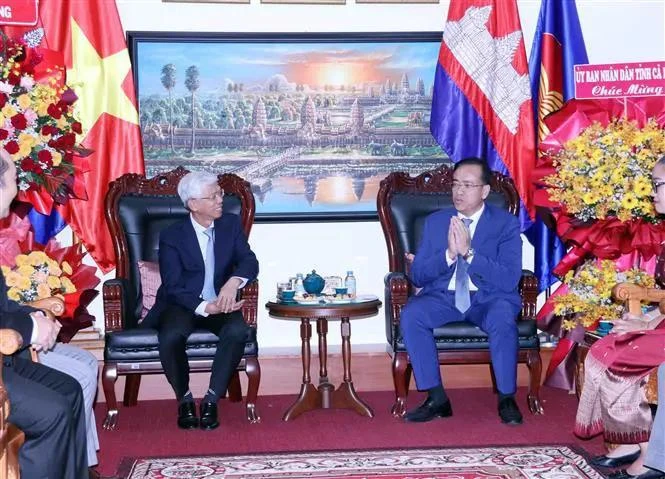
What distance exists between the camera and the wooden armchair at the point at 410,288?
17.0 ft

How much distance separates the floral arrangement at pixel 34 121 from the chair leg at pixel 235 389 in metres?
1.59

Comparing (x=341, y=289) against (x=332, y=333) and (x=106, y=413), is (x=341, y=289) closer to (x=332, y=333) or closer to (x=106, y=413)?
(x=332, y=333)

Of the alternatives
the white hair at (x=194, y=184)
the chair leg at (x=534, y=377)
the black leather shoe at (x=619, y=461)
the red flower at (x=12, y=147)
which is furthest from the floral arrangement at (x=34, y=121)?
the black leather shoe at (x=619, y=461)

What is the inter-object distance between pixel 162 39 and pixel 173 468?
276 centimetres

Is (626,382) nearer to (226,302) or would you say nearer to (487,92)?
(226,302)

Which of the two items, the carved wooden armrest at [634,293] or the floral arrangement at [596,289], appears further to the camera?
the floral arrangement at [596,289]

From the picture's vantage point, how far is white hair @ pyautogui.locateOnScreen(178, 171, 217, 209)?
208 inches

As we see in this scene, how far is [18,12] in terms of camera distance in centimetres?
485

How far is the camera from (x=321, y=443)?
4711 mm

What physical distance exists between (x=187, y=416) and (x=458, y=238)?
1.63 m

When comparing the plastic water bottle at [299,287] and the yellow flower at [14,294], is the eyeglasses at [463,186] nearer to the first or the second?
the plastic water bottle at [299,287]

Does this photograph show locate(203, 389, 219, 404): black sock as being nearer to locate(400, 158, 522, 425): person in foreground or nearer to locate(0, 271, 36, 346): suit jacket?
locate(400, 158, 522, 425): person in foreground

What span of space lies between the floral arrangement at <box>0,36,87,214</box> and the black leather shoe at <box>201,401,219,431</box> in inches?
51.9

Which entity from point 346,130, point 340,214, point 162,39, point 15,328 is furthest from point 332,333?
point 15,328
